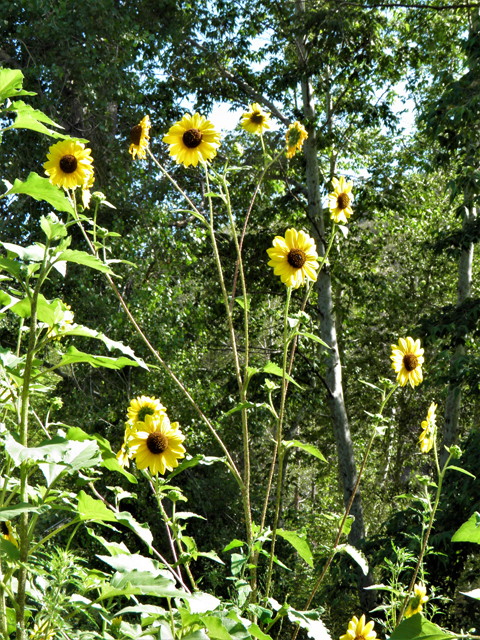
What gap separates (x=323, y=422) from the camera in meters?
7.50

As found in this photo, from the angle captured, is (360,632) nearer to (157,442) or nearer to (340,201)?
(157,442)

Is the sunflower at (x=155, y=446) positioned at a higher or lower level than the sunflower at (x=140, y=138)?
lower

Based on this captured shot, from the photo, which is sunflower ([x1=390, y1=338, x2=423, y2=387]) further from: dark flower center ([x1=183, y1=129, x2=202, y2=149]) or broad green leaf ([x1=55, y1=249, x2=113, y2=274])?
broad green leaf ([x1=55, y1=249, x2=113, y2=274])

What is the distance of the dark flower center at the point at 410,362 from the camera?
4.96 feet


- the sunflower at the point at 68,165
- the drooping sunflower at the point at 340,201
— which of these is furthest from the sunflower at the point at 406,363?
the sunflower at the point at 68,165

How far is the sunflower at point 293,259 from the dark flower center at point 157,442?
408 mm

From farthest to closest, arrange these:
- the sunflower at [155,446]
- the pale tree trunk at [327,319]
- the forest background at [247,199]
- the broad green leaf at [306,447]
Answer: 1. the pale tree trunk at [327,319]
2. the forest background at [247,199]
3. the sunflower at [155,446]
4. the broad green leaf at [306,447]

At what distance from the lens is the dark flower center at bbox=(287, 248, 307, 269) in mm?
1222

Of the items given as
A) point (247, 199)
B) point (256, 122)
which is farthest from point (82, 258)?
point (247, 199)

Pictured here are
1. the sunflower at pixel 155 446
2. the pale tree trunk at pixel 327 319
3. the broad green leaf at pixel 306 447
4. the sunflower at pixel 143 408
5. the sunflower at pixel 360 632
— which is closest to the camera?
the broad green leaf at pixel 306 447

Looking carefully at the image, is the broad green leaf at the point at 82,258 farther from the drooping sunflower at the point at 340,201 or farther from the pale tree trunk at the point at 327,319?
the pale tree trunk at the point at 327,319

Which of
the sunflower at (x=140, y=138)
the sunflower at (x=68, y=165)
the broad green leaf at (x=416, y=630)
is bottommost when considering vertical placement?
the broad green leaf at (x=416, y=630)

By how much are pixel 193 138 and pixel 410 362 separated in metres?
0.79

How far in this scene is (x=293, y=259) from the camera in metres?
1.23
